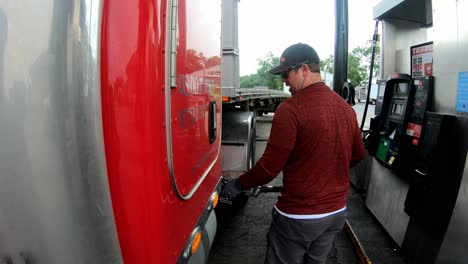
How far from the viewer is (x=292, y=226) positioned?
6.65 ft

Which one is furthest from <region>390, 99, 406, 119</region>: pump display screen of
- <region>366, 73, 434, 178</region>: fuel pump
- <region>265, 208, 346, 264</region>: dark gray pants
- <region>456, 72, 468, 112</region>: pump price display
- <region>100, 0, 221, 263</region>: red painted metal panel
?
<region>100, 0, 221, 263</region>: red painted metal panel

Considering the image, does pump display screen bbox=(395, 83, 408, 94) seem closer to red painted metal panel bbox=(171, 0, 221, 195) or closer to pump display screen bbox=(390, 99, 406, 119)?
pump display screen bbox=(390, 99, 406, 119)

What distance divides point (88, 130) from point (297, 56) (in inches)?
48.8

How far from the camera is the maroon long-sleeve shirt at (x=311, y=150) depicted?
6.13 ft

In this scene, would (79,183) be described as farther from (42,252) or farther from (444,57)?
(444,57)

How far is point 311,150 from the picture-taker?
74.4 inches

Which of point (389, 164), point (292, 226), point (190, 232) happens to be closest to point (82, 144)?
point (190, 232)

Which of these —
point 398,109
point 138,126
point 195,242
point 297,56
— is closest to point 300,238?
point 195,242

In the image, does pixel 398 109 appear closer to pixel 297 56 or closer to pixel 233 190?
pixel 297 56

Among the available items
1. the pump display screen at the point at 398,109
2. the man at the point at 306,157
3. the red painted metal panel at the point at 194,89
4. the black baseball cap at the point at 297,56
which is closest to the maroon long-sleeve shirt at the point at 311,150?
the man at the point at 306,157

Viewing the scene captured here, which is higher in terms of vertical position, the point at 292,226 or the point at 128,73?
the point at 128,73

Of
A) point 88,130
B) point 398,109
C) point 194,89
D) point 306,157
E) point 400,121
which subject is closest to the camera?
point 88,130

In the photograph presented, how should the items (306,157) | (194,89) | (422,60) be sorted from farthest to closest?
(422,60)
(306,157)
(194,89)

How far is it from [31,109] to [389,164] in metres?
3.48
